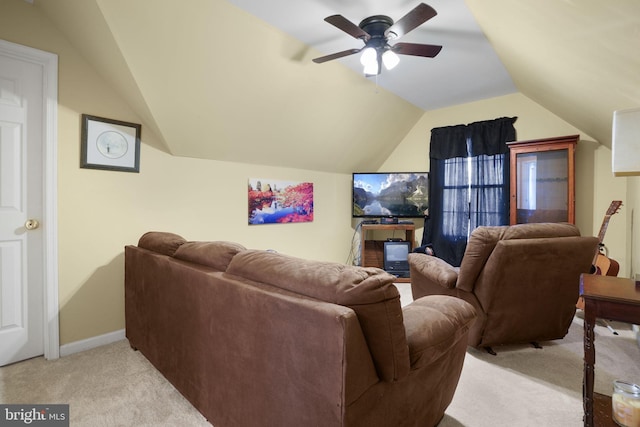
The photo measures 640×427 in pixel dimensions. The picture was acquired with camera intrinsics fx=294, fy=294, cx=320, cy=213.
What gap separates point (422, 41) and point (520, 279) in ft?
7.65

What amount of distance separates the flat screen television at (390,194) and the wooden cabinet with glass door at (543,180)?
1261mm

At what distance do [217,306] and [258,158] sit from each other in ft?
8.63

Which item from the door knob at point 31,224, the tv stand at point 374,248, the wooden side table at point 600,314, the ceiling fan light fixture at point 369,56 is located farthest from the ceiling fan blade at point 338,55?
the tv stand at point 374,248

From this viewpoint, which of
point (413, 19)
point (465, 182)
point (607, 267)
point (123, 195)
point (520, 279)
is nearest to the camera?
point (413, 19)

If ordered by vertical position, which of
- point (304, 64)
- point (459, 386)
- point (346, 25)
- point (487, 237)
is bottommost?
point (459, 386)

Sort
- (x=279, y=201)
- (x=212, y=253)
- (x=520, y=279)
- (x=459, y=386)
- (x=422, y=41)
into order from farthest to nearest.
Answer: (x=279, y=201) < (x=422, y=41) < (x=520, y=279) < (x=459, y=386) < (x=212, y=253)

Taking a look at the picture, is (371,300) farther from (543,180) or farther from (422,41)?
(543,180)

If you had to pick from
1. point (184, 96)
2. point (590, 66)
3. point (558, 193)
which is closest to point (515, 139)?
point (558, 193)

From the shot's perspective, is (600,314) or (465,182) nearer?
(600,314)

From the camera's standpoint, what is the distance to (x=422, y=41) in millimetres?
2883

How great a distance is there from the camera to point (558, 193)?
3.58 metres

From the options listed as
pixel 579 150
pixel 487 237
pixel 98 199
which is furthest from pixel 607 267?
pixel 98 199

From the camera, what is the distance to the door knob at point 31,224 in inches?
85.3

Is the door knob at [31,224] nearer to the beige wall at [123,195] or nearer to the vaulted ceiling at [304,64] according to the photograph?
the beige wall at [123,195]
